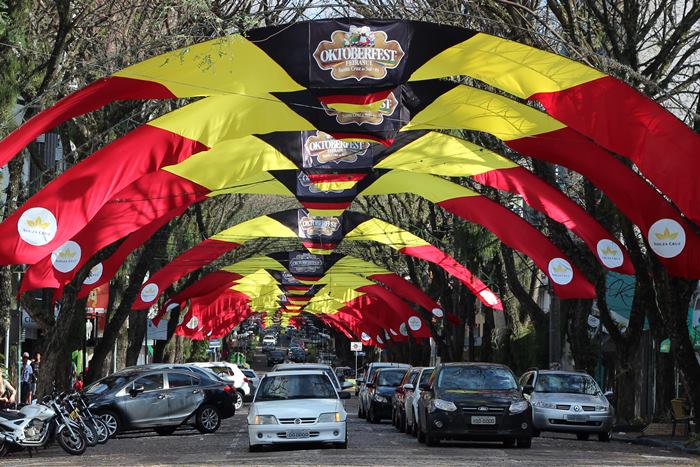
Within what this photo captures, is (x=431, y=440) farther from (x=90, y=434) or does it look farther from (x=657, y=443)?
(x=90, y=434)

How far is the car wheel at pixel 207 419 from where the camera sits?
29.9 metres

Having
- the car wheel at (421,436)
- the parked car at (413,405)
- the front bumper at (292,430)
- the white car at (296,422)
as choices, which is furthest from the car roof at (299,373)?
the parked car at (413,405)

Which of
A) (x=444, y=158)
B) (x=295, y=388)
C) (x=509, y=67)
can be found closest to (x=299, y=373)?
(x=295, y=388)

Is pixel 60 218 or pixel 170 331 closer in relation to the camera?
pixel 60 218

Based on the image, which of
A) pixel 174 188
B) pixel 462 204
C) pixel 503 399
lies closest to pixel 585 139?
pixel 503 399

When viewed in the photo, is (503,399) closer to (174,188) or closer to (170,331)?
(174,188)

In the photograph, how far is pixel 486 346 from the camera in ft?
156

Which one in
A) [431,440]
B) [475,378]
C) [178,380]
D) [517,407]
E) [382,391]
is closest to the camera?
[517,407]

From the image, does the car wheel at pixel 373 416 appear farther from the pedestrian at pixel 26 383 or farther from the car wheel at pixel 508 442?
→ the car wheel at pixel 508 442

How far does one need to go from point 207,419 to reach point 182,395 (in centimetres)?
92

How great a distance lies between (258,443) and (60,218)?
553 cm

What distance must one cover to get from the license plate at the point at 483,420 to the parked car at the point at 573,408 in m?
3.65

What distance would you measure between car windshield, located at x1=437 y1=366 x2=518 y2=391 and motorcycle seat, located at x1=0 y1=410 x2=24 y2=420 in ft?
25.5

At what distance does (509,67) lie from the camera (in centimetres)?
2117
